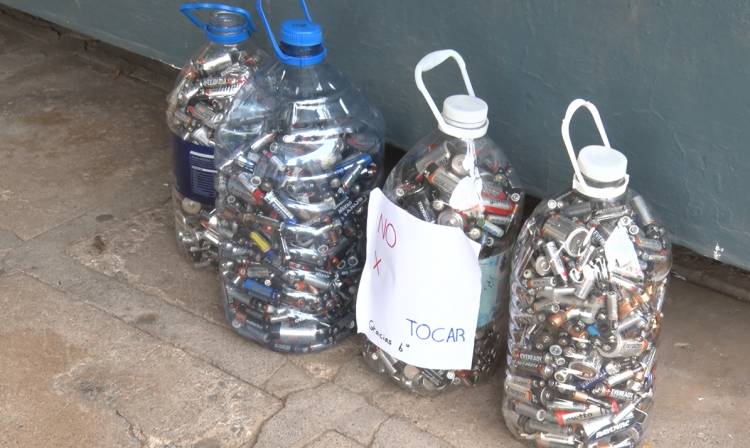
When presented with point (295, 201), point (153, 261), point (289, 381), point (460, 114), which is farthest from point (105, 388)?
point (460, 114)

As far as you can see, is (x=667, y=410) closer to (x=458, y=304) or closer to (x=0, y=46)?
(x=458, y=304)

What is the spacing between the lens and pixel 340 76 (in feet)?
8.02

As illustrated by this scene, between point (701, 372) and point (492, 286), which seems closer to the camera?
point (492, 286)

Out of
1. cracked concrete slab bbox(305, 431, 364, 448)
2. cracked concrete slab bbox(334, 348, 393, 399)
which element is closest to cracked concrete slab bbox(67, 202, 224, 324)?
cracked concrete slab bbox(334, 348, 393, 399)

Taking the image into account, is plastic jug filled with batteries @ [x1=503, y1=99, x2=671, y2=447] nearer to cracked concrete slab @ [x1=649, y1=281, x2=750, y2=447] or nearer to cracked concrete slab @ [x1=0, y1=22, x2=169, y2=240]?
cracked concrete slab @ [x1=649, y1=281, x2=750, y2=447]

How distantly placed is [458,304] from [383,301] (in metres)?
0.19

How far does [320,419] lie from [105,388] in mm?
542

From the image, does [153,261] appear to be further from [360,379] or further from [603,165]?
[603,165]

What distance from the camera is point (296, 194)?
2.32 m

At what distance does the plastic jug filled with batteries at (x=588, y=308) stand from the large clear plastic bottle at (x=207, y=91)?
92 cm

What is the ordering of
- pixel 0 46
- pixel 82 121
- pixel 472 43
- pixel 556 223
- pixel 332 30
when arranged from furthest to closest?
pixel 0 46 < pixel 82 121 < pixel 332 30 < pixel 472 43 < pixel 556 223

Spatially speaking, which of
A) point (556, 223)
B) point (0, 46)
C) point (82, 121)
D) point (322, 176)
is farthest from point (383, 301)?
point (0, 46)

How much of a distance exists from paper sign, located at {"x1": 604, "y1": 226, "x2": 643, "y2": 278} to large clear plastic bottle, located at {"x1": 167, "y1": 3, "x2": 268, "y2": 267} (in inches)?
43.0

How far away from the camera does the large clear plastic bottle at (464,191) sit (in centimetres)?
214
